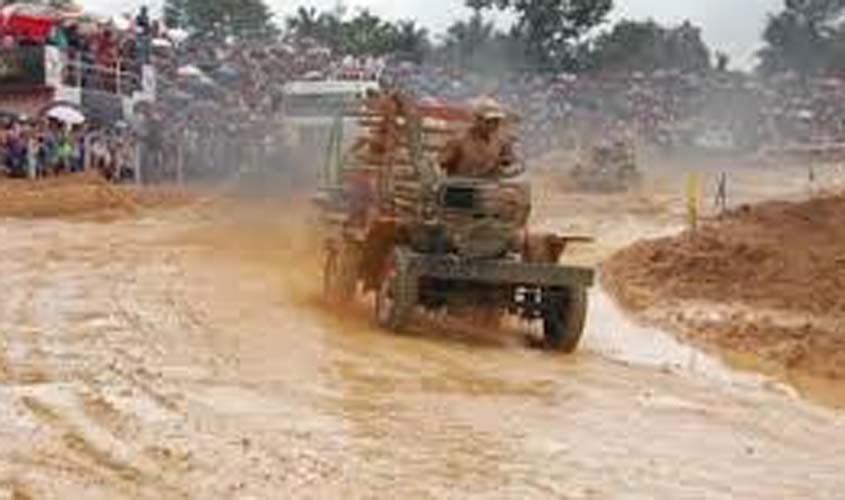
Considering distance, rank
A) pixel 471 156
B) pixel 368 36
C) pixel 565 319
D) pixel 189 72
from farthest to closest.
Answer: pixel 368 36 < pixel 189 72 < pixel 471 156 < pixel 565 319

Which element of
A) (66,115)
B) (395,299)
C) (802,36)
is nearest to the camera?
(395,299)

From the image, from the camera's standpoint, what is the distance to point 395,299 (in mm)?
17078

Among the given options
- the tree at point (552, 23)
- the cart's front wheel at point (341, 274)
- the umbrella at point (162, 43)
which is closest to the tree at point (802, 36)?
the tree at point (552, 23)

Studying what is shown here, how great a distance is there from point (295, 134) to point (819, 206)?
1028 centimetres

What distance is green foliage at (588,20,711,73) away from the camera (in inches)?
2911

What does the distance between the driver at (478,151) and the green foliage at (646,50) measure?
54.0 metres

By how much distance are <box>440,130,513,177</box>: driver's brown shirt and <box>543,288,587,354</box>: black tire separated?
1.37 metres

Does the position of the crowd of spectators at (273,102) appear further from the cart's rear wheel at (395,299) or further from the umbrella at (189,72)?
the cart's rear wheel at (395,299)

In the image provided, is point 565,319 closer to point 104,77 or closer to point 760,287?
point 760,287

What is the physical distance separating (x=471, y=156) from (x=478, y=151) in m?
0.08

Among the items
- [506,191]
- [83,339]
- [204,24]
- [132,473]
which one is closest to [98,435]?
[132,473]

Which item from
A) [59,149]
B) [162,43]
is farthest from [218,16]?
[59,149]

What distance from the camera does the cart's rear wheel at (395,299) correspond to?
16969 mm

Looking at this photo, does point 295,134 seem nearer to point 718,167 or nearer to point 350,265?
point 350,265
